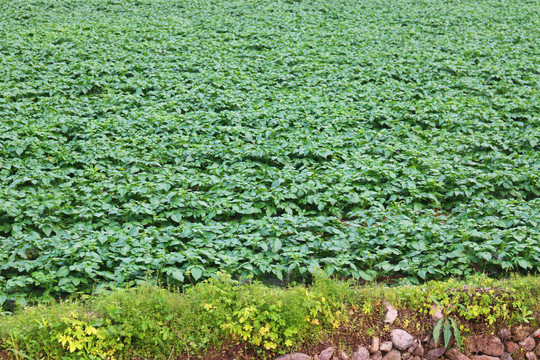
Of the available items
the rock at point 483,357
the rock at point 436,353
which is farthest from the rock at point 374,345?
the rock at point 483,357

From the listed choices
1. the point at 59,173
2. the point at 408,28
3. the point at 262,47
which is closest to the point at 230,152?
the point at 59,173

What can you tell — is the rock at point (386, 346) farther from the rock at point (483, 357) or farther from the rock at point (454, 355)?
the rock at point (483, 357)

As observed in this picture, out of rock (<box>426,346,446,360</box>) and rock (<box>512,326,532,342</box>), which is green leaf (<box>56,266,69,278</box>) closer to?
rock (<box>426,346,446,360</box>)

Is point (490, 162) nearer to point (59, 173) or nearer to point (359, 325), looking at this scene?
point (359, 325)

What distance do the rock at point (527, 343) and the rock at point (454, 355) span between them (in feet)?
Result: 1.76

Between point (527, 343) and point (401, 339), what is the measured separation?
3.73ft

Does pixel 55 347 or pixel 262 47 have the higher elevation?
pixel 262 47

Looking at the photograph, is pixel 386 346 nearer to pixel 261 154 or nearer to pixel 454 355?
pixel 454 355

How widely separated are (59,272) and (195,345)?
1581mm

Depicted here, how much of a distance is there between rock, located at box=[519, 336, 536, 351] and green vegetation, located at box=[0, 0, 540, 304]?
2.40ft

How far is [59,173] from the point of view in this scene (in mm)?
6496

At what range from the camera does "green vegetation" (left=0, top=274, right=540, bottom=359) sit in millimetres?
3783

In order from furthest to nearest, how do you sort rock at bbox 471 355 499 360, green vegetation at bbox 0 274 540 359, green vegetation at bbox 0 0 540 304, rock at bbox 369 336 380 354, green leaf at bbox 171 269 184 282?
green vegetation at bbox 0 0 540 304
green leaf at bbox 171 269 184 282
rock at bbox 471 355 499 360
rock at bbox 369 336 380 354
green vegetation at bbox 0 274 540 359

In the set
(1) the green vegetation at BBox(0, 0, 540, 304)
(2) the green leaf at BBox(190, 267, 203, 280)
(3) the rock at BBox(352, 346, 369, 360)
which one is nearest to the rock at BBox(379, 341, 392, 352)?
(3) the rock at BBox(352, 346, 369, 360)
